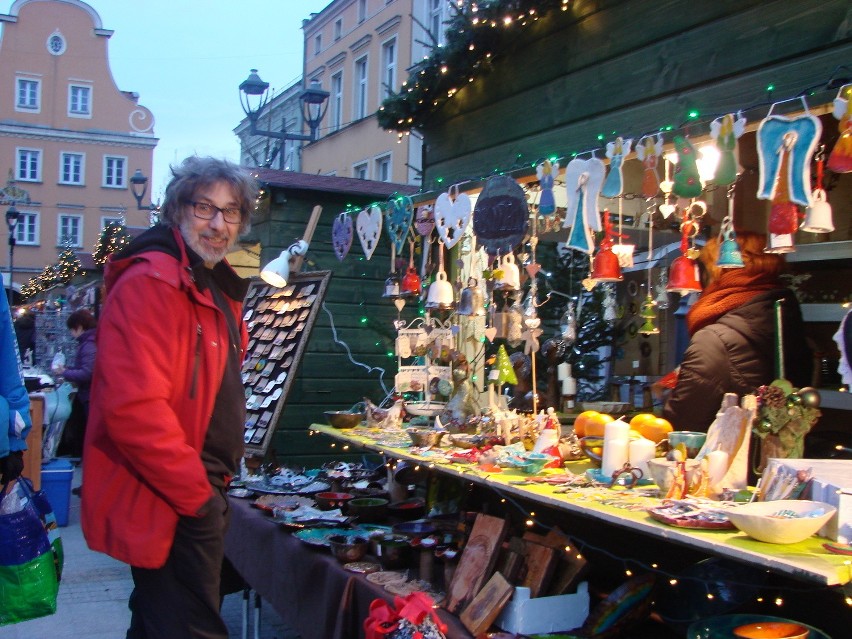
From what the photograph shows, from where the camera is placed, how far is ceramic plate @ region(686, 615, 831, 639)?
247 centimetres

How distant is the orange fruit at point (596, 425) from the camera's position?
328cm

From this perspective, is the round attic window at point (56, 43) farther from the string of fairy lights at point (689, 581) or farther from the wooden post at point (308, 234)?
the string of fairy lights at point (689, 581)

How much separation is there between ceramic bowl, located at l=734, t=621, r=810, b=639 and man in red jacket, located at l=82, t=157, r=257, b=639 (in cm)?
151

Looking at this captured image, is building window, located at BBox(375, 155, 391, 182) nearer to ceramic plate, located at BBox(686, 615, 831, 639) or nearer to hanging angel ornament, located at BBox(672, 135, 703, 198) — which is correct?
hanging angel ornament, located at BBox(672, 135, 703, 198)

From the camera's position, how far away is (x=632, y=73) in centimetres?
354

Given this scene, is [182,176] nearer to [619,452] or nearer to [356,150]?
[619,452]

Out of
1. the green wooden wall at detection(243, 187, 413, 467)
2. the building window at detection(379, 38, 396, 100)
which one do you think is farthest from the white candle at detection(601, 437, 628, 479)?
the building window at detection(379, 38, 396, 100)

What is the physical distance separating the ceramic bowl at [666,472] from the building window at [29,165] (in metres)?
37.9

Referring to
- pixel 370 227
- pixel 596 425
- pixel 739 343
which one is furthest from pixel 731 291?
pixel 370 227

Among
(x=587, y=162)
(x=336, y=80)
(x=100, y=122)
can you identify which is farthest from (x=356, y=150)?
(x=100, y=122)

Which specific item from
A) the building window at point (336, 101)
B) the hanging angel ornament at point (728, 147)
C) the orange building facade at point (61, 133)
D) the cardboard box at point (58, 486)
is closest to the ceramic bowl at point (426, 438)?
the hanging angel ornament at point (728, 147)

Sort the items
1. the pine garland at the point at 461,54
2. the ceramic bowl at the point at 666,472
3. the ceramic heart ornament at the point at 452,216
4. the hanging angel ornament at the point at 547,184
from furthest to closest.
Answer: the pine garland at the point at 461,54 < the ceramic heart ornament at the point at 452,216 < the hanging angel ornament at the point at 547,184 < the ceramic bowl at the point at 666,472

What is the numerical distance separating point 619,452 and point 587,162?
Result: 3.61 feet

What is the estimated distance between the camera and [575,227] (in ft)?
10.7
